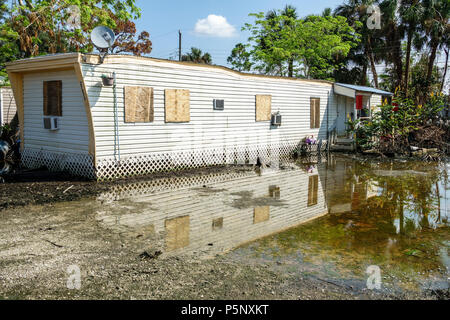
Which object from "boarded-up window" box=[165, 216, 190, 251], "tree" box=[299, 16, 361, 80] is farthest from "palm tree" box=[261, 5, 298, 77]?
"boarded-up window" box=[165, 216, 190, 251]

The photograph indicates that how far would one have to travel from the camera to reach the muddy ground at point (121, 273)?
3945 mm

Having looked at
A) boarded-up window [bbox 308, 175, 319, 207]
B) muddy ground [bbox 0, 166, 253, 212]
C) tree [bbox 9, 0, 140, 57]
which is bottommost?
boarded-up window [bbox 308, 175, 319, 207]

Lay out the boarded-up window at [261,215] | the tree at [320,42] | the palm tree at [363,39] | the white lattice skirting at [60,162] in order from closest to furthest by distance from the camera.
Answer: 1. the boarded-up window at [261,215]
2. the white lattice skirting at [60,162]
3. the tree at [320,42]
4. the palm tree at [363,39]

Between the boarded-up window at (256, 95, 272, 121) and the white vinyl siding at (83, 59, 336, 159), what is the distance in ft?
0.66

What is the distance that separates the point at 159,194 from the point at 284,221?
10.6ft

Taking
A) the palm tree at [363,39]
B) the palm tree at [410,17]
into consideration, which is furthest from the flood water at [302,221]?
the palm tree at [363,39]

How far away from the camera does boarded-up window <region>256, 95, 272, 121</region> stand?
14.2 metres

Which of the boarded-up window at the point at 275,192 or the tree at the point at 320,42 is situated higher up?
the tree at the point at 320,42

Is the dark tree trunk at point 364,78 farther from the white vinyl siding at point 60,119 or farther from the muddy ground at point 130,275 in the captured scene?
the muddy ground at point 130,275

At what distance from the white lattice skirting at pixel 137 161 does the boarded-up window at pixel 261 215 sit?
13.9ft

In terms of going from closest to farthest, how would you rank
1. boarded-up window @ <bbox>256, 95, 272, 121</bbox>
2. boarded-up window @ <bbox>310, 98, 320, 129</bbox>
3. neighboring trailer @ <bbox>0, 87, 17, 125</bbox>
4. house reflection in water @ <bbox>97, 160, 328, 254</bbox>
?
house reflection in water @ <bbox>97, 160, 328, 254</bbox>
boarded-up window @ <bbox>256, 95, 272, 121</bbox>
neighboring trailer @ <bbox>0, 87, 17, 125</bbox>
boarded-up window @ <bbox>310, 98, 320, 129</bbox>

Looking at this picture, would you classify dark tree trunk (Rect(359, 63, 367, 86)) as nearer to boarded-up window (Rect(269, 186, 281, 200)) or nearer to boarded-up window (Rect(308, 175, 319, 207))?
boarded-up window (Rect(308, 175, 319, 207))

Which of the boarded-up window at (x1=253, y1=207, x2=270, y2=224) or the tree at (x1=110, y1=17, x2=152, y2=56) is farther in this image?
the tree at (x1=110, y1=17, x2=152, y2=56)
